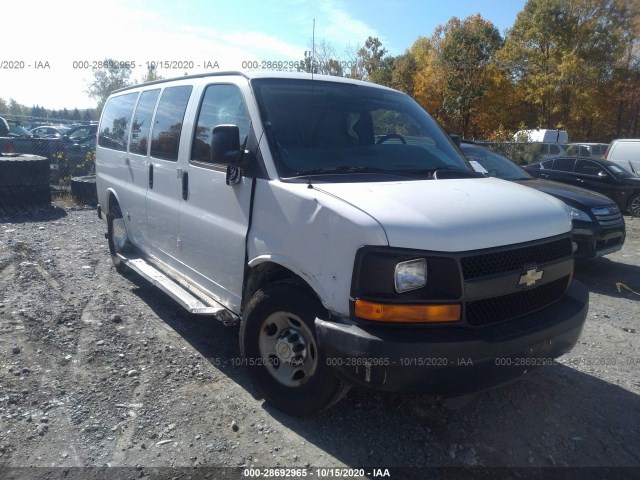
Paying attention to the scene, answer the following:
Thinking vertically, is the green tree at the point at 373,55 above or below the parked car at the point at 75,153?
above

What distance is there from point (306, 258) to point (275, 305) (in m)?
0.43

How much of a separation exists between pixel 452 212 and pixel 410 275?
453mm

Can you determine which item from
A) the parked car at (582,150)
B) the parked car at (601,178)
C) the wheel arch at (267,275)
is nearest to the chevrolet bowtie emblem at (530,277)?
the wheel arch at (267,275)

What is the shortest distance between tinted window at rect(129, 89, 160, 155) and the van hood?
2.79 meters

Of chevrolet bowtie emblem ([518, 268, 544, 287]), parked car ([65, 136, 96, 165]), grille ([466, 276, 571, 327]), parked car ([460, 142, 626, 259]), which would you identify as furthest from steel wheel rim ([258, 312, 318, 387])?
parked car ([65, 136, 96, 165])

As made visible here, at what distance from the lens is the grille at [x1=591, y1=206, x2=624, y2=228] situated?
699 centimetres

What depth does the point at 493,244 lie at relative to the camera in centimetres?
281

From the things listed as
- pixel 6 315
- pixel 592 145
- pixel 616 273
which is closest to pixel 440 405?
pixel 6 315

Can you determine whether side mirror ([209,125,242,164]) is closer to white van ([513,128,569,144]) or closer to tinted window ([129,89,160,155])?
tinted window ([129,89,160,155])

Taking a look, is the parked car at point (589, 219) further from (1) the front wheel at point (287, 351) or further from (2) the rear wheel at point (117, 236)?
(2) the rear wheel at point (117, 236)

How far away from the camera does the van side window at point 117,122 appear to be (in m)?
5.77

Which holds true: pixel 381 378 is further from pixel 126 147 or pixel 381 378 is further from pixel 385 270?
pixel 126 147

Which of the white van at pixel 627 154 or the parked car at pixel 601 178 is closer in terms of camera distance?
the parked car at pixel 601 178

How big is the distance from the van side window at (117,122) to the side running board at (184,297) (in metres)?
1.41
